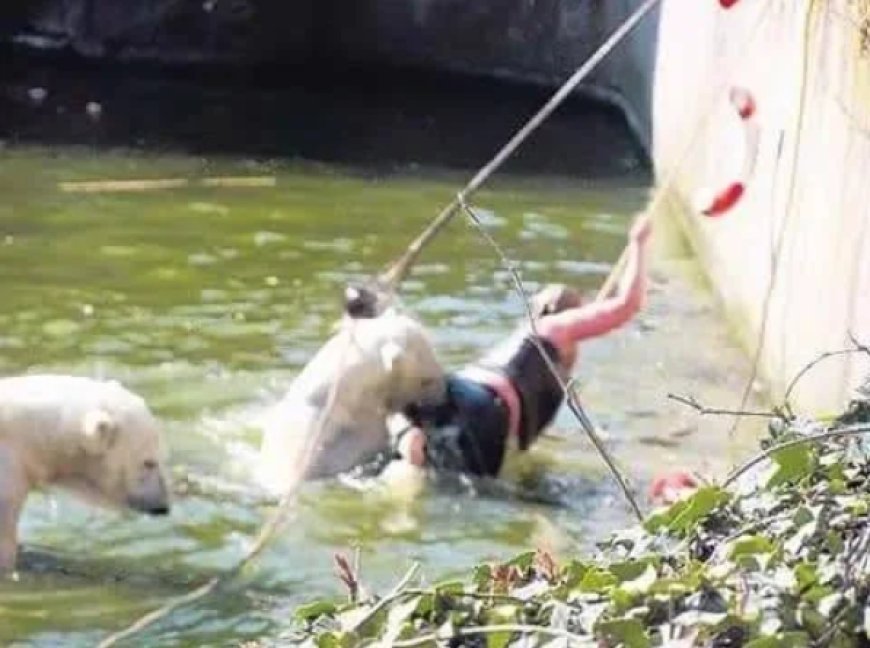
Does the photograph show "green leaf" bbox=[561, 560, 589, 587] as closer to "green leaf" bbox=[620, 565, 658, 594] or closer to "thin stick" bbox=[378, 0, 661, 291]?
"green leaf" bbox=[620, 565, 658, 594]

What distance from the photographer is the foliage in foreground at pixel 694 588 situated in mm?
2791

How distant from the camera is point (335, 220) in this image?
1087 cm

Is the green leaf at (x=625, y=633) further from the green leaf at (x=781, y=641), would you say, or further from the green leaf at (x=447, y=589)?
the green leaf at (x=447, y=589)

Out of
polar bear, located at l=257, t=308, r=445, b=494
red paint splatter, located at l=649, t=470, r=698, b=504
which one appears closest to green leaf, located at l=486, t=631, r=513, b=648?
red paint splatter, located at l=649, t=470, r=698, b=504

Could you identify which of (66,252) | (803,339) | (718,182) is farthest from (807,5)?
(66,252)

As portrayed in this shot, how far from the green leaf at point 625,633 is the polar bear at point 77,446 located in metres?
3.24

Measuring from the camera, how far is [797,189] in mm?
7754

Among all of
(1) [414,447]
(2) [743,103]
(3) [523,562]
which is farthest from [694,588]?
(2) [743,103]

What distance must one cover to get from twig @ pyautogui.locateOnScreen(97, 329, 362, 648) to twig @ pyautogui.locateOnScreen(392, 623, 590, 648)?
2468mm

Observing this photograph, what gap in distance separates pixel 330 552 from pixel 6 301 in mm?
3163

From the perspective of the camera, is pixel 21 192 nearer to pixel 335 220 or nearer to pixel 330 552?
pixel 335 220

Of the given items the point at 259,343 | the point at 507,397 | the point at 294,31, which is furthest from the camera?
the point at 294,31

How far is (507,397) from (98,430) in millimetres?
1457

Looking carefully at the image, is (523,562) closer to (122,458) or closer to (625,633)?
(625,633)
